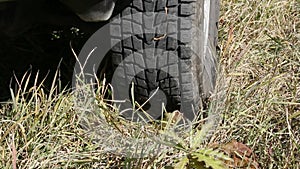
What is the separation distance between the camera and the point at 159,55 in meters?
2.66

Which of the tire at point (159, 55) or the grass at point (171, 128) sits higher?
the tire at point (159, 55)

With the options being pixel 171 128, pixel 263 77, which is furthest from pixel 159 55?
pixel 263 77

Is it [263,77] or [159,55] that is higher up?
[159,55]

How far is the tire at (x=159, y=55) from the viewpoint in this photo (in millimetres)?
2609

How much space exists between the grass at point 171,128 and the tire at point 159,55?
0.34 feet

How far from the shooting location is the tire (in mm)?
2609

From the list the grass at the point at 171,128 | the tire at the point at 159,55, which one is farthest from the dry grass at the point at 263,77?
the tire at the point at 159,55

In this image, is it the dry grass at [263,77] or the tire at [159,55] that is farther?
the dry grass at [263,77]

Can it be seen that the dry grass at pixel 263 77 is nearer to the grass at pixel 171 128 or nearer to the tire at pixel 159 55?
the grass at pixel 171 128

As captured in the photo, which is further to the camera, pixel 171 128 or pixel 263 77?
pixel 263 77

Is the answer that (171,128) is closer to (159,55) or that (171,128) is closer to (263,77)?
(159,55)

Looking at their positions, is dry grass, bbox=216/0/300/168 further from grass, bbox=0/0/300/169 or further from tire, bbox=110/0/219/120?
tire, bbox=110/0/219/120

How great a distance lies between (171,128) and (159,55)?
260mm

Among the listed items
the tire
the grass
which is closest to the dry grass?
the grass
